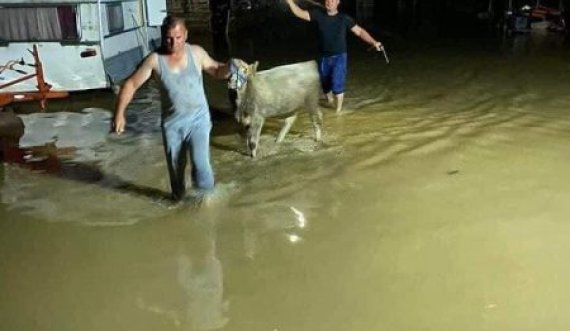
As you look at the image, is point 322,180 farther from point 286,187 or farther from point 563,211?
point 563,211

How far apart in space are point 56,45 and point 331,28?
15.4ft

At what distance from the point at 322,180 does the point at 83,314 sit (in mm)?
3156

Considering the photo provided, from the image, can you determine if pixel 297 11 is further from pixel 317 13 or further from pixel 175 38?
pixel 175 38

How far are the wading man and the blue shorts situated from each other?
11.4ft

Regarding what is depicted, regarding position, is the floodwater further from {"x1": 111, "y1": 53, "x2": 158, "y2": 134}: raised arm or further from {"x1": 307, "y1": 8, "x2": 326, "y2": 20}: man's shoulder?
{"x1": 307, "y1": 8, "x2": 326, "y2": 20}: man's shoulder

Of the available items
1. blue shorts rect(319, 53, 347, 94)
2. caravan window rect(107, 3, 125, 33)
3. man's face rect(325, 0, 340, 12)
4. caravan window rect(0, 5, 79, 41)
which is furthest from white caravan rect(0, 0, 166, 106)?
man's face rect(325, 0, 340, 12)

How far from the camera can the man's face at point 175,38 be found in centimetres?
565

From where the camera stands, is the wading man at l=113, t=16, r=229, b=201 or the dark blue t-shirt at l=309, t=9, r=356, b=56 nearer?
the wading man at l=113, t=16, r=229, b=201

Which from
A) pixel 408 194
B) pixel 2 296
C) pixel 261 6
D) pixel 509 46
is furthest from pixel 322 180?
pixel 261 6

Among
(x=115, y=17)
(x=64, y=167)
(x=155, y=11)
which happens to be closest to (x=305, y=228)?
(x=64, y=167)

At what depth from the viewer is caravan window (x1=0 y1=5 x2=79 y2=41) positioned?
10875 millimetres

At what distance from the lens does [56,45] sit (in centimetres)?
1105

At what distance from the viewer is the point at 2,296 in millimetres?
4742

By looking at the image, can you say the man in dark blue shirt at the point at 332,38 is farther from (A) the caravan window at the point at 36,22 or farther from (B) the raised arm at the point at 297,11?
(A) the caravan window at the point at 36,22
